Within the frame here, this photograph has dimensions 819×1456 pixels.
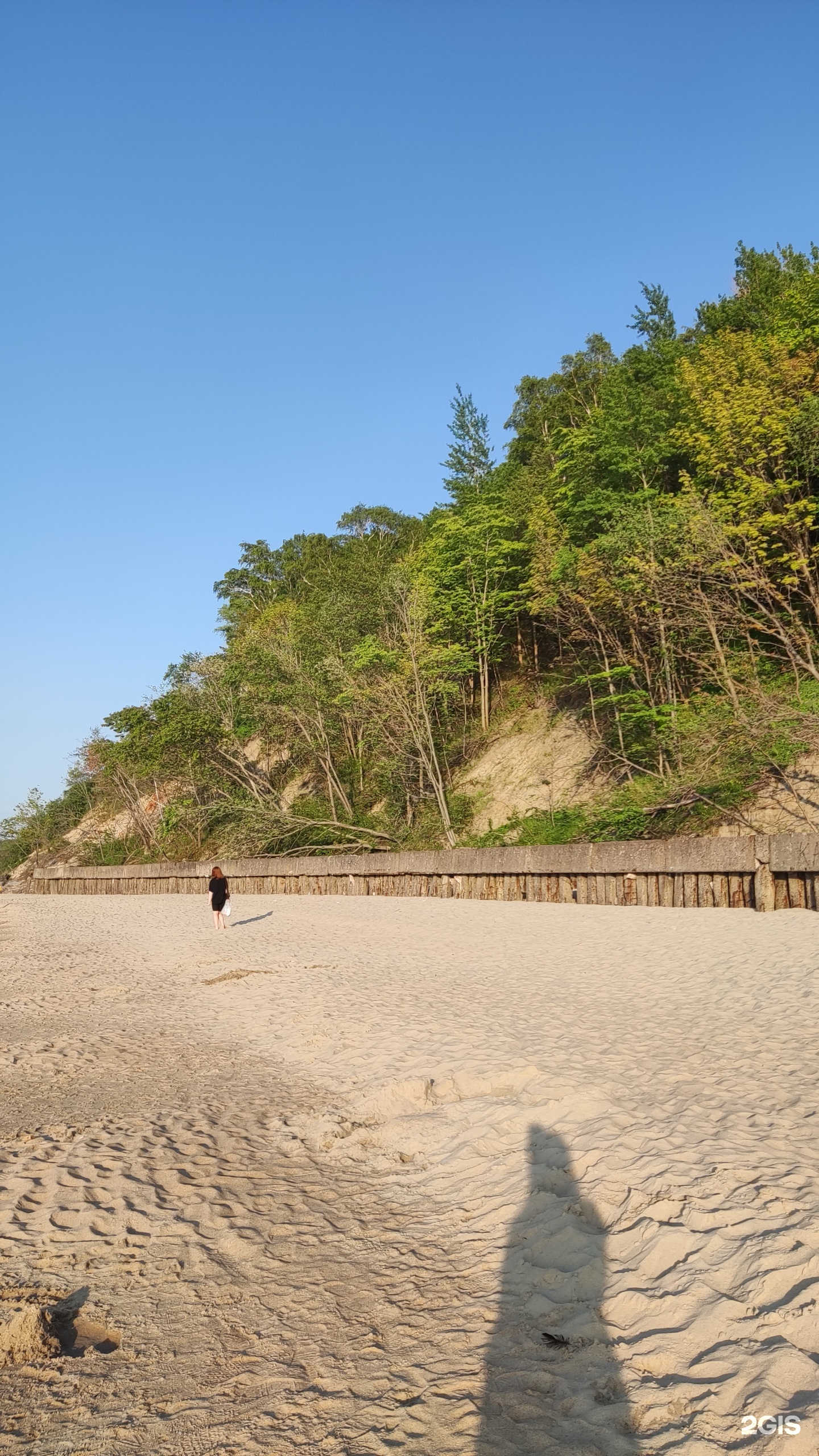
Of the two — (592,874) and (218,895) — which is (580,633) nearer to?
(592,874)

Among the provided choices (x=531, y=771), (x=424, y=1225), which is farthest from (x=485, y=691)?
(x=424, y=1225)

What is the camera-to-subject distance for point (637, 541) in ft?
74.3

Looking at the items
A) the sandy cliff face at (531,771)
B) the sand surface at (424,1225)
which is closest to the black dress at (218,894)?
the sand surface at (424,1225)

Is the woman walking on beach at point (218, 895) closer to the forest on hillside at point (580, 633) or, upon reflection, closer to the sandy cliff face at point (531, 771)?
the forest on hillside at point (580, 633)

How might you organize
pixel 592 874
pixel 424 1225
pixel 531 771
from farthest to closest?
pixel 531 771
pixel 592 874
pixel 424 1225

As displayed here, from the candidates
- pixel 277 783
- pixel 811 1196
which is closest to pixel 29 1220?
pixel 811 1196

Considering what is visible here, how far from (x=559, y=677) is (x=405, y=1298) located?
29300 millimetres

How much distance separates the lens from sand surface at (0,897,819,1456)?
125 inches

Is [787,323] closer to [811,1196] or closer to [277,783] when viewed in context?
[811,1196]

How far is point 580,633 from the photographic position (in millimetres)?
26266

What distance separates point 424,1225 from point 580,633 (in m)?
22.9

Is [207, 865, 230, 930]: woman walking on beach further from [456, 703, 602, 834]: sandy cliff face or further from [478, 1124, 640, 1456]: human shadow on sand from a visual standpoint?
[478, 1124, 640, 1456]: human shadow on sand

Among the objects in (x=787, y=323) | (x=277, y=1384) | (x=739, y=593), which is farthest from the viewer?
(x=787, y=323)

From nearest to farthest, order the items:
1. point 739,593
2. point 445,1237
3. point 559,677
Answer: point 445,1237 → point 739,593 → point 559,677
